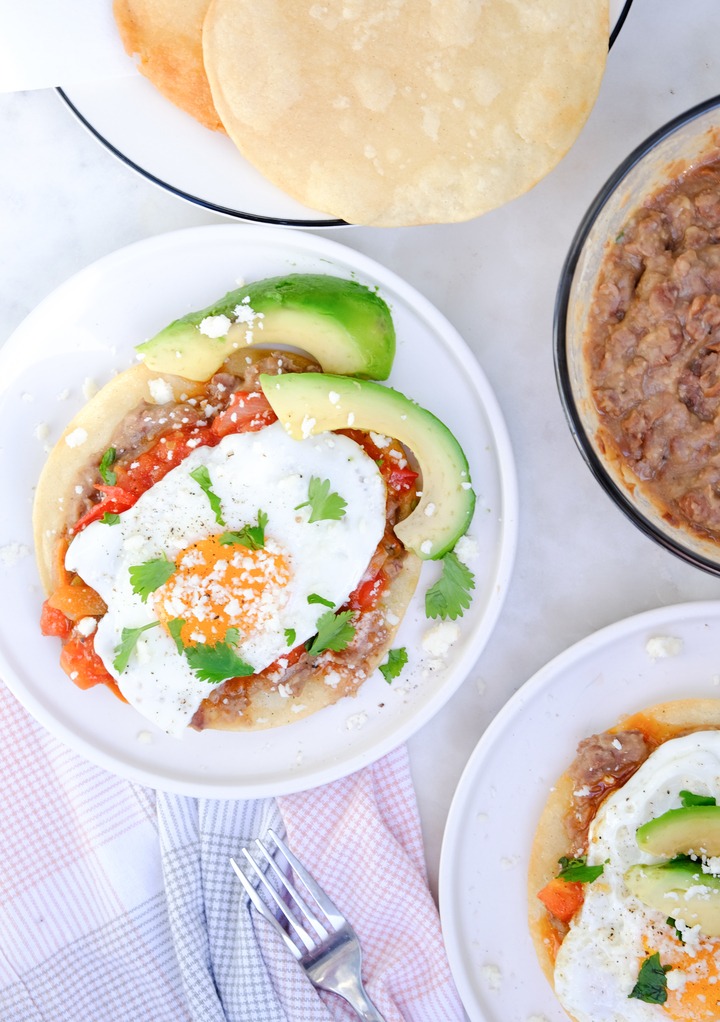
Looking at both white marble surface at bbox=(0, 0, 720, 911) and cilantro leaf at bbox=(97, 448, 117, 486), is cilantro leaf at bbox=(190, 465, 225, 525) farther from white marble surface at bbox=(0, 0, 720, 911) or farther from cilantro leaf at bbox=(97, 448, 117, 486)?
white marble surface at bbox=(0, 0, 720, 911)

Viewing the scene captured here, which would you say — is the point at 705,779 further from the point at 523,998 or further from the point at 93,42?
the point at 93,42

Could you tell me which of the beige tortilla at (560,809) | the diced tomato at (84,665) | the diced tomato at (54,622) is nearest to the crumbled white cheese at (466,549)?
the beige tortilla at (560,809)

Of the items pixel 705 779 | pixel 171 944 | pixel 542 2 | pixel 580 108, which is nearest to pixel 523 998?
pixel 705 779

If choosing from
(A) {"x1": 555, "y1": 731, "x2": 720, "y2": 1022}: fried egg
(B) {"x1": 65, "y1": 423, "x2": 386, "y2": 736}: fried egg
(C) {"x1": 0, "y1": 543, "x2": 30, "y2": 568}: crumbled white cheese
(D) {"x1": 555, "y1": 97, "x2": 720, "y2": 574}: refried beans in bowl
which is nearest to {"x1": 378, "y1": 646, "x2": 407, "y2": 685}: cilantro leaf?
(B) {"x1": 65, "y1": 423, "x2": 386, "y2": 736}: fried egg

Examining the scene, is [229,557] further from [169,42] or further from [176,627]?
[169,42]

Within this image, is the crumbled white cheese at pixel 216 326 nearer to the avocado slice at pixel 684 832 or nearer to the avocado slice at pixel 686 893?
the avocado slice at pixel 684 832

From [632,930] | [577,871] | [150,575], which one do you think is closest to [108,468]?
[150,575]
